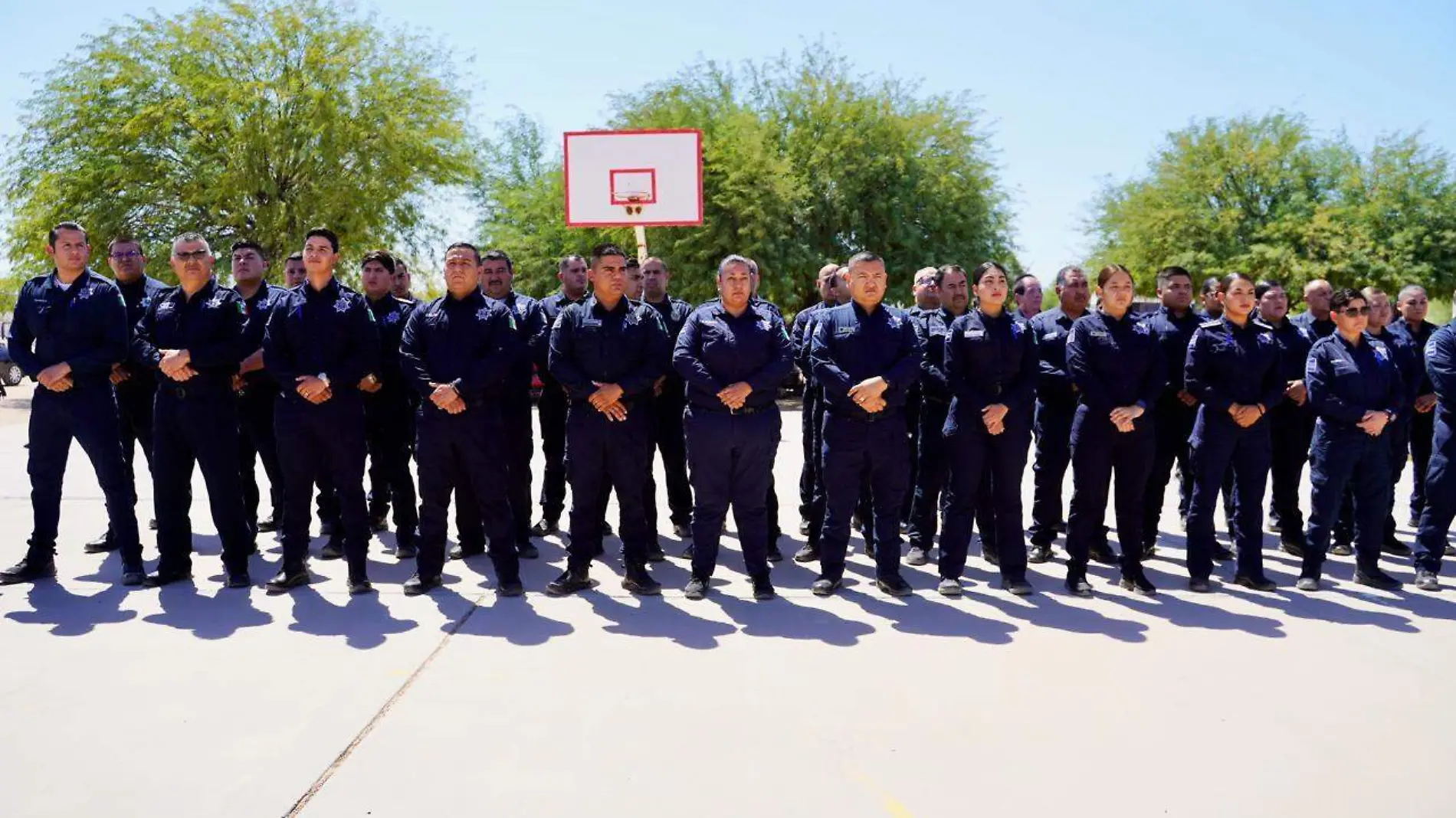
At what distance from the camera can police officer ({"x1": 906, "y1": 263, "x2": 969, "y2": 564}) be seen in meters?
6.89

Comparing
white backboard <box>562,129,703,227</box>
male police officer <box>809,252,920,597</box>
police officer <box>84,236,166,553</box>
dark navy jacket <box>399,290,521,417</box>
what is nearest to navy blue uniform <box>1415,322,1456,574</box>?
male police officer <box>809,252,920,597</box>

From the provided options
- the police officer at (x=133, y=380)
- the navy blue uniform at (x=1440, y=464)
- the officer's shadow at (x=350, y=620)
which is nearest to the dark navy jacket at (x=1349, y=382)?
the navy blue uniform at (x=1440, y=464)

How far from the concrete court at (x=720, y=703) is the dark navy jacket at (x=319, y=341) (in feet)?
4.20

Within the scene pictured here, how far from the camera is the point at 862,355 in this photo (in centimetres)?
596

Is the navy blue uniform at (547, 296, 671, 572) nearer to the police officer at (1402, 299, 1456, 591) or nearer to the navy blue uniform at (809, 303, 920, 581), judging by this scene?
the navy blue uniform at (809, 303, 920, 581)

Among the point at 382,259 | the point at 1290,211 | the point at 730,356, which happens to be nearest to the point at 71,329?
the point at 382,259

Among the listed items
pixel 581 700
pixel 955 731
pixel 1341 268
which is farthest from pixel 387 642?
pixel 1341 268

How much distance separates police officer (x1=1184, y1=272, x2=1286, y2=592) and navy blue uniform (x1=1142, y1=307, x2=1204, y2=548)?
583 mm

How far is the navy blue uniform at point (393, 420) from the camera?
23.4 ft

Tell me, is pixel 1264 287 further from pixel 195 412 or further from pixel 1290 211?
pixel 1290 211

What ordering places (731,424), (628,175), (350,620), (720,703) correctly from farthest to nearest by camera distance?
(628,175), (731,424), (350,620), (720,703)

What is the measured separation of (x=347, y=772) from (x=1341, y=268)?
30.7 meters

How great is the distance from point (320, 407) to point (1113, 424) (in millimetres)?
4674

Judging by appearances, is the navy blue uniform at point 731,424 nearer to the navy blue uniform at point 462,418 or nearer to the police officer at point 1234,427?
the navy blue uniform at point 462,418
